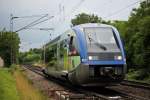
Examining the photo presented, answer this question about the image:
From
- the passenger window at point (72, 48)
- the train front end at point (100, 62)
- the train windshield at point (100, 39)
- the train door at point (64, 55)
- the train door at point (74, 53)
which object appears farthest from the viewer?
the train door at point (64, 55)

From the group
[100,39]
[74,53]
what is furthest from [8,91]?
[100,39]

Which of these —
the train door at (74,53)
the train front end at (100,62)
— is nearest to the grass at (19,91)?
the train door at (74,53)

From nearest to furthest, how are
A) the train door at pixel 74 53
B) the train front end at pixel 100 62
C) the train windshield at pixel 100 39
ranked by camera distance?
the train front end at pixel 100 62
the train windshield at pixel 100 39
the train door at pixel 74 53

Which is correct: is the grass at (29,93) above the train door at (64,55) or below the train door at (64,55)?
below

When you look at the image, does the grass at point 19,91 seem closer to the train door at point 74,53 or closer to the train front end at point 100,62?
the train door at point 74,53

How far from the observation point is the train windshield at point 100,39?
22281mm

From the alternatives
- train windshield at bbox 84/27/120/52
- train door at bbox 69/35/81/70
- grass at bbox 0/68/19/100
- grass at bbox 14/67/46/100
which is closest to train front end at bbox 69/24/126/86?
train windshield at bbox 84/27/120/52

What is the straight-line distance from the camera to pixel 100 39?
22.7 m

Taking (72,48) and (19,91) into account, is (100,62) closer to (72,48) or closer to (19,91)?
(72,48)

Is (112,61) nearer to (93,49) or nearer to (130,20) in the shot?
(93,49)

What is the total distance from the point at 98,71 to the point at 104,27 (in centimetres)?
249

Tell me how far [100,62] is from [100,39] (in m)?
1.40

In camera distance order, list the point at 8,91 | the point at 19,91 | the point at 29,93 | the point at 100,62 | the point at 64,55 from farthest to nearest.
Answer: the point at 64,55, the point at 19,91, the point at 8,91, the point at 100,62, the point at 29,93

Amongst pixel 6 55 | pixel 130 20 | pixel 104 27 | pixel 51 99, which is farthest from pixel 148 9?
pixel 6 55
